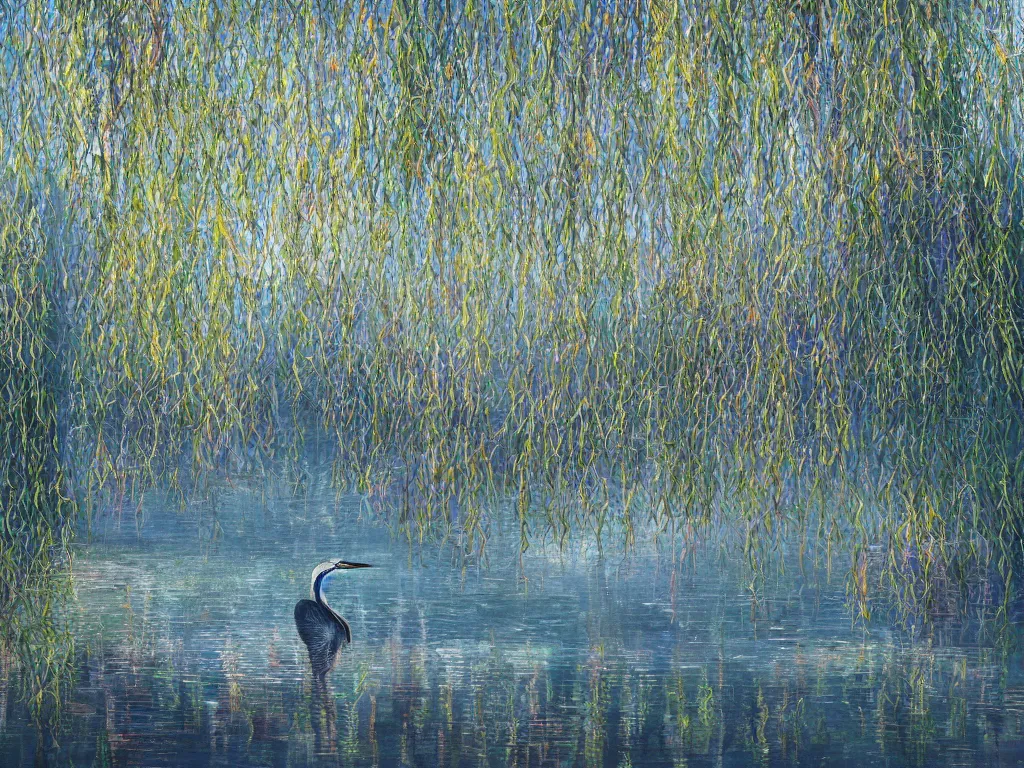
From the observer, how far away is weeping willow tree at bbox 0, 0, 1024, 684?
1901mm

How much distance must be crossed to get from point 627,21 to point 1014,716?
1.68 m

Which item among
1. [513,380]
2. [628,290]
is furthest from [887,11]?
[513,380]

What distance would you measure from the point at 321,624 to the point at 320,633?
3cm

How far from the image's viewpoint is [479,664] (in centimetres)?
275

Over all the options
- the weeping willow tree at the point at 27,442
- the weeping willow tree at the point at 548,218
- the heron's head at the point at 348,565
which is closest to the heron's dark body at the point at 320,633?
the heron's head at the point at 348,565

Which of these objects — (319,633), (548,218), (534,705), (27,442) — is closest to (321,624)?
(319,633)

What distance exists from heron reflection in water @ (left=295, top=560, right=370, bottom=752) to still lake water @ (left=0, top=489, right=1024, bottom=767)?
0.01 meters

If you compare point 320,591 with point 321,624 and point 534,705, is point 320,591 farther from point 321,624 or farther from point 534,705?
point 534,705

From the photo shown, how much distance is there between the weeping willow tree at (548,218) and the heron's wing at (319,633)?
0.93 meters

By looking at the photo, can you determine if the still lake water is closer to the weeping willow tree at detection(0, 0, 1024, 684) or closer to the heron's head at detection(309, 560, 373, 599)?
the heron's head at detection(309, 560, 373, 599)

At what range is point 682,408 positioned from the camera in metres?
1.95

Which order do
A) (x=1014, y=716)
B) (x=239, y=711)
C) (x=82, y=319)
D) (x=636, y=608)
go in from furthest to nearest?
(x=636, y=608)
(x=239, y=711)
(x=1014, y=716)
(x=82, y=319)

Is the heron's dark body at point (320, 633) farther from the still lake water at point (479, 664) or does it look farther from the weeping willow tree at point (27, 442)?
the weeping willow tree at point (27, 442)

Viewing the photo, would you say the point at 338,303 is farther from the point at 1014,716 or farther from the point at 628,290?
the point at 1014,716
